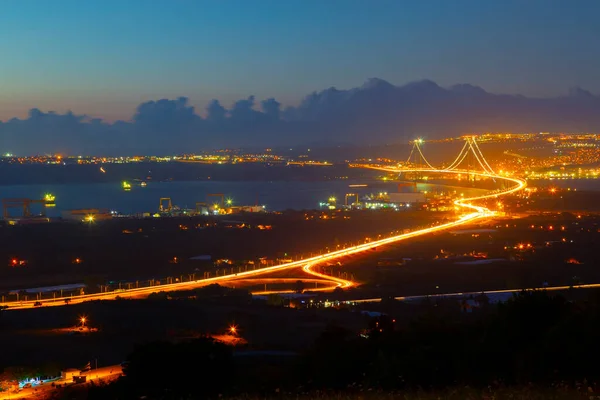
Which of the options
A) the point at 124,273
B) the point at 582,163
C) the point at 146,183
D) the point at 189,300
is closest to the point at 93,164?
the point at 146,183

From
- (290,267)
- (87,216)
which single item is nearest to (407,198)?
(87,216)

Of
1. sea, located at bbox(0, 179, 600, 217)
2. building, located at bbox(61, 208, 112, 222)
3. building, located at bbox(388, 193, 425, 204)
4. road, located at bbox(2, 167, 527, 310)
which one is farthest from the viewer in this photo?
sea, located at bbox(0, 179, 600, 217)

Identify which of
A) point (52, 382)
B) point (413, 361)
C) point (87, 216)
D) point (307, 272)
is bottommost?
point (307, 272)

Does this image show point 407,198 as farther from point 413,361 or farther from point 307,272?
point 413,361

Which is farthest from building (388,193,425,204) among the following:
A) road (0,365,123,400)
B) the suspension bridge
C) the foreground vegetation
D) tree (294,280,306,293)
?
the foreground vegetation

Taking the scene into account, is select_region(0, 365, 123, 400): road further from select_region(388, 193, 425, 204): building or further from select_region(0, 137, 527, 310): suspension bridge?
select_region(388, 193, 425, 204): building

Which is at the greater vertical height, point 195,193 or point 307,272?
point 307,272
